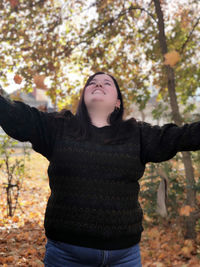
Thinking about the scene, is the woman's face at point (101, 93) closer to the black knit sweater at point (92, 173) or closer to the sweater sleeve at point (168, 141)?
the black knit sweater at point (92, 173)

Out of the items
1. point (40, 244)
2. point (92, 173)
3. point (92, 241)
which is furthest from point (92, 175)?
point (40, 244)

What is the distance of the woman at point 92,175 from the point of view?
157cm

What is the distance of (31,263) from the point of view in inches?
134

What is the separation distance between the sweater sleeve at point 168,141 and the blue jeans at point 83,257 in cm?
63

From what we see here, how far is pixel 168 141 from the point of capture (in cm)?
176

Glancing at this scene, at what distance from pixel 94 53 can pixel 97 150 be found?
375cm

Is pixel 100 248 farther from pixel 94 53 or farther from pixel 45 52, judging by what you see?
pixel 94 53

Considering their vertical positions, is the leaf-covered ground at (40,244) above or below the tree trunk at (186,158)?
below

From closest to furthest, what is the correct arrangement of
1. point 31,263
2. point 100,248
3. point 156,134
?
point 100,248 → point 156,134 → point 31,263

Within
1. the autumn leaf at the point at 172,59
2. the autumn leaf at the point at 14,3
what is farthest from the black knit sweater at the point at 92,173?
the autumn leaf at the point at 14,3

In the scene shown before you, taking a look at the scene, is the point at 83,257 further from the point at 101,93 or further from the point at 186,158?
the point at 186,158

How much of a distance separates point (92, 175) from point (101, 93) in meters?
0.61

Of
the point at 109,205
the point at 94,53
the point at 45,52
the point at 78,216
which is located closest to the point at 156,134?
the point at 109,205

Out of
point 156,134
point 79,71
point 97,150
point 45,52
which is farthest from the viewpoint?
point 79,71
